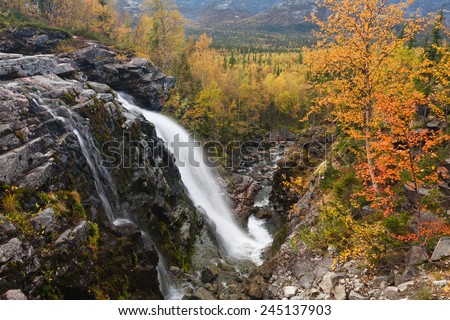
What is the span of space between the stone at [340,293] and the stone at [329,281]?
336mm

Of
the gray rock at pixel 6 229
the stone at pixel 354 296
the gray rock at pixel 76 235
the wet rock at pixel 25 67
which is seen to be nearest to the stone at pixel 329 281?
the stone at pixel 354 296

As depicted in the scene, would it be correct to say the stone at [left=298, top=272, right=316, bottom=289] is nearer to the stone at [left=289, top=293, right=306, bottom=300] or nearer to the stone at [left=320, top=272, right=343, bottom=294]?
the stone at [left=289, top=293, right=306, bottom=300]

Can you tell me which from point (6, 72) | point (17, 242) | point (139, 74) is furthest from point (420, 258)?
point (139, 74)

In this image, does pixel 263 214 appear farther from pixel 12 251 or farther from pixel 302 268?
pixel 12 251

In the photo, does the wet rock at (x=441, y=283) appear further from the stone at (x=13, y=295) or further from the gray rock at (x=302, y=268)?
the stone at (x=13, y=295)

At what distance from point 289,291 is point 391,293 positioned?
5.28 m

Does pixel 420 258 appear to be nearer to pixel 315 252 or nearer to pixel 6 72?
pixel 315 252

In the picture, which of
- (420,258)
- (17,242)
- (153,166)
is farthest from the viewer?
(153,166)

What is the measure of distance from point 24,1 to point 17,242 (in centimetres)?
5605

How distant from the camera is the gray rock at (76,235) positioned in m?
11.7

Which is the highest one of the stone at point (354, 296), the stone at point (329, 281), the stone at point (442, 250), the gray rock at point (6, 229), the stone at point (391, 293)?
the gray rock at point (6, 229)

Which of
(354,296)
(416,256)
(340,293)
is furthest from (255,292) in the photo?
(416,256)

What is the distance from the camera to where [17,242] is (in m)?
10.5

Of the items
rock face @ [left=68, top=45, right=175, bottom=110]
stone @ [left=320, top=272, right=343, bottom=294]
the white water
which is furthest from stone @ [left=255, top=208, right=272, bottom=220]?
rock face @ [left=68, top=45, right=175, bottom=110]
